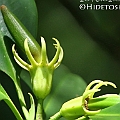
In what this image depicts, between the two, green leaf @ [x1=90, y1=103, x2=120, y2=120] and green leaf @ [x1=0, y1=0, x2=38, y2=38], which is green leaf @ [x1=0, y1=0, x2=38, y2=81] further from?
green leaf @ [x1=90, y1=103, x2=120, y2=120]

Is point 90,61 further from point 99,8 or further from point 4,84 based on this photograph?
point 4,84

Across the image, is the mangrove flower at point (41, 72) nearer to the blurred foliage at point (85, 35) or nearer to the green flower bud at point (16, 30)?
the green flower bud at point (16, 30)

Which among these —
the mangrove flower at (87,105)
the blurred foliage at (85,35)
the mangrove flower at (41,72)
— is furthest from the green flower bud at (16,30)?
the blurred foliage at (85,35)

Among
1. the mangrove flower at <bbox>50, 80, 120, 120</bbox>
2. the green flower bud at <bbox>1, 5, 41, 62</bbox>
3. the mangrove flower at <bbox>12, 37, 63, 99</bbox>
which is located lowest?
the mangrove flower at <bbox>50, 80, 120, 120</bbox>

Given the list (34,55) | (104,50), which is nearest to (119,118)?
(34,55)

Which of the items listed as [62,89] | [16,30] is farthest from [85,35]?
[16,30]

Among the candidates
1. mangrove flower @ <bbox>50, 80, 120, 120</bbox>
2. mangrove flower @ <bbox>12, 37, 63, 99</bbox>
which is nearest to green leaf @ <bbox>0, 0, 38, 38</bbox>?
mangrove flower @ <bbox>12, 37, 63, 99</bbox>

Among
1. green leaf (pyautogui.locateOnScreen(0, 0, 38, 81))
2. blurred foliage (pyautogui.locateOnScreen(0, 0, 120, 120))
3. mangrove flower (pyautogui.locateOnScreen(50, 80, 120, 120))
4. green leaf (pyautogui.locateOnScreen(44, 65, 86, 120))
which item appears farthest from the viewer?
blurred foliage (pyautogui.locateOnScreen(0, 0, 120, 120))
